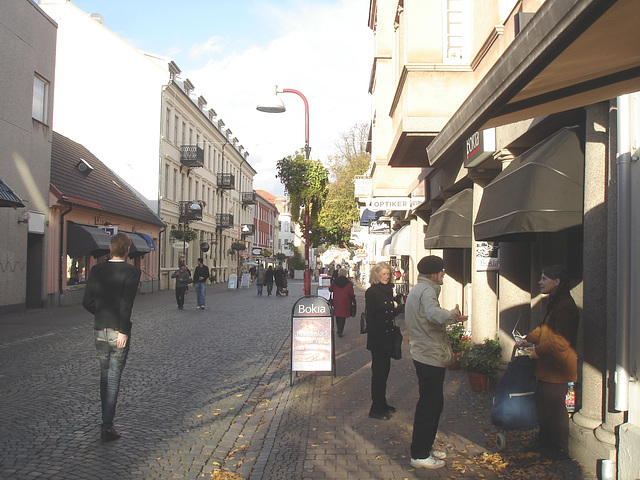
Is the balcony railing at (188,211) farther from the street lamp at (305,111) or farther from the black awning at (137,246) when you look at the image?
the street lamp at (305,111)

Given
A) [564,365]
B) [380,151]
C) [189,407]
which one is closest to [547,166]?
[564,365]

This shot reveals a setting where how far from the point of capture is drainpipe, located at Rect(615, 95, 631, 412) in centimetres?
449

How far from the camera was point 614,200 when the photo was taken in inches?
185

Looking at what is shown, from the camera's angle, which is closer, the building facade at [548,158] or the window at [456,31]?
the building facade at [548,158]

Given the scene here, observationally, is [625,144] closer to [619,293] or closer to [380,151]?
[619,293]

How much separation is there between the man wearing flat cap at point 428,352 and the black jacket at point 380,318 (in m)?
1.52

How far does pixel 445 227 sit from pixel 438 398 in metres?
5.50

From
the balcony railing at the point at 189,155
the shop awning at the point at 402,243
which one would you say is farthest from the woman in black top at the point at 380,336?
the balcony railing at the point at 189,155

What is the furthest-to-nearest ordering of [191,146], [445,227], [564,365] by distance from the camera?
[191,146]
[445,227]
[564,365]

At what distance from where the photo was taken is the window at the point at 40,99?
2025 centimetres

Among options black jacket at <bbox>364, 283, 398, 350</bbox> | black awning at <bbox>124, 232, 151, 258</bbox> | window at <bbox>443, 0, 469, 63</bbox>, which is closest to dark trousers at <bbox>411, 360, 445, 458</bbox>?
black jacket at <bbox>364, 283, 398, 350</bbox>

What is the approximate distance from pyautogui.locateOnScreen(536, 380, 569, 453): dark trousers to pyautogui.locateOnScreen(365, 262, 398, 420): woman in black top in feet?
6.39

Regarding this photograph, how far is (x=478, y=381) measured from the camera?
779 cm

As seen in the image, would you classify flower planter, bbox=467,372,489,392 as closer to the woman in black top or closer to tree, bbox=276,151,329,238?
the woman in black top
